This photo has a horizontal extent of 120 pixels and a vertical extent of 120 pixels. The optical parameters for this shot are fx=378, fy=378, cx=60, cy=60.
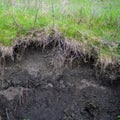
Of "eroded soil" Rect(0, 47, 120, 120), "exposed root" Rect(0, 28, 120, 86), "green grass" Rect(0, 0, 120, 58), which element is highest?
"green grass" Rect(0, 0, 120, 58)

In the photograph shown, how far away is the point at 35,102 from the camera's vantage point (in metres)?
6.06

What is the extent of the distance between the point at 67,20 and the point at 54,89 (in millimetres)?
1337

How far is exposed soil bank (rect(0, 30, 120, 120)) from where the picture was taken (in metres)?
6.03

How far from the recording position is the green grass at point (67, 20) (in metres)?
6.25

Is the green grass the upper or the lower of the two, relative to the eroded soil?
upper

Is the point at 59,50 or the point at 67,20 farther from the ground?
the point at 67,20

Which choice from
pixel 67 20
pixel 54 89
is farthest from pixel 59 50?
pixel 67 20

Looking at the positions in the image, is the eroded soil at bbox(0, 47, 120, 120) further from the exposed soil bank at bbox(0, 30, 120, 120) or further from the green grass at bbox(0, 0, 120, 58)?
the green grass at bbox(0, 0, 120, 58)

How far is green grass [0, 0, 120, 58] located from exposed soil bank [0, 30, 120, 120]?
351 mm

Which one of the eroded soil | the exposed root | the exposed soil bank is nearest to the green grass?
the exposed root

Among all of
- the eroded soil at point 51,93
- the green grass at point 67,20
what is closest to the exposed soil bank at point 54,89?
the eroded soil at point 51,93

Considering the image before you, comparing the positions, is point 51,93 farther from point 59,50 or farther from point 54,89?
point 59,50

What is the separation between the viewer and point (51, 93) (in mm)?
6070

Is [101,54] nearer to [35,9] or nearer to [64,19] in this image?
[64,19]
